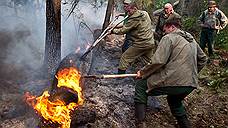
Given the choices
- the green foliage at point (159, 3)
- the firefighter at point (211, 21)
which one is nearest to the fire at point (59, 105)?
the firefighter at point (211, 21)

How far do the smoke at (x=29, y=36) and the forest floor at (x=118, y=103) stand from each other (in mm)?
993

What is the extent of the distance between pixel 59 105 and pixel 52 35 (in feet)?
8.98

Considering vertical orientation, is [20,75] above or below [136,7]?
below

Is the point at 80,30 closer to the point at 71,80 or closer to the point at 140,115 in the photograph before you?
the point at 71,80

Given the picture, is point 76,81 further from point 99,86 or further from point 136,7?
point 136,7

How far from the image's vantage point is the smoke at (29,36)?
27.8ft

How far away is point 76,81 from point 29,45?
4.40 metres

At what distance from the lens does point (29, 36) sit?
34.3ft

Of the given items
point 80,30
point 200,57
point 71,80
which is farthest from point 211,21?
point 71,80

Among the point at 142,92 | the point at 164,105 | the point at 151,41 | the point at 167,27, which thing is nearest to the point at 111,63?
the point at 151,41

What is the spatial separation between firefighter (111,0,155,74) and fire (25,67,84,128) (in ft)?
6.47

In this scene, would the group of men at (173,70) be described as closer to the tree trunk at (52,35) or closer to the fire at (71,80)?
the fire at (71,80)

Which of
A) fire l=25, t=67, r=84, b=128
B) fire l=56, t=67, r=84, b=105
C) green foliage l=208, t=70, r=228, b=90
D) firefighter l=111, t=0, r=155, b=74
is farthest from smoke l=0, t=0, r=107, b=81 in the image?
green foliage l=208, t=70, r=228, b=90

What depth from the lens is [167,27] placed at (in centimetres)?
530
